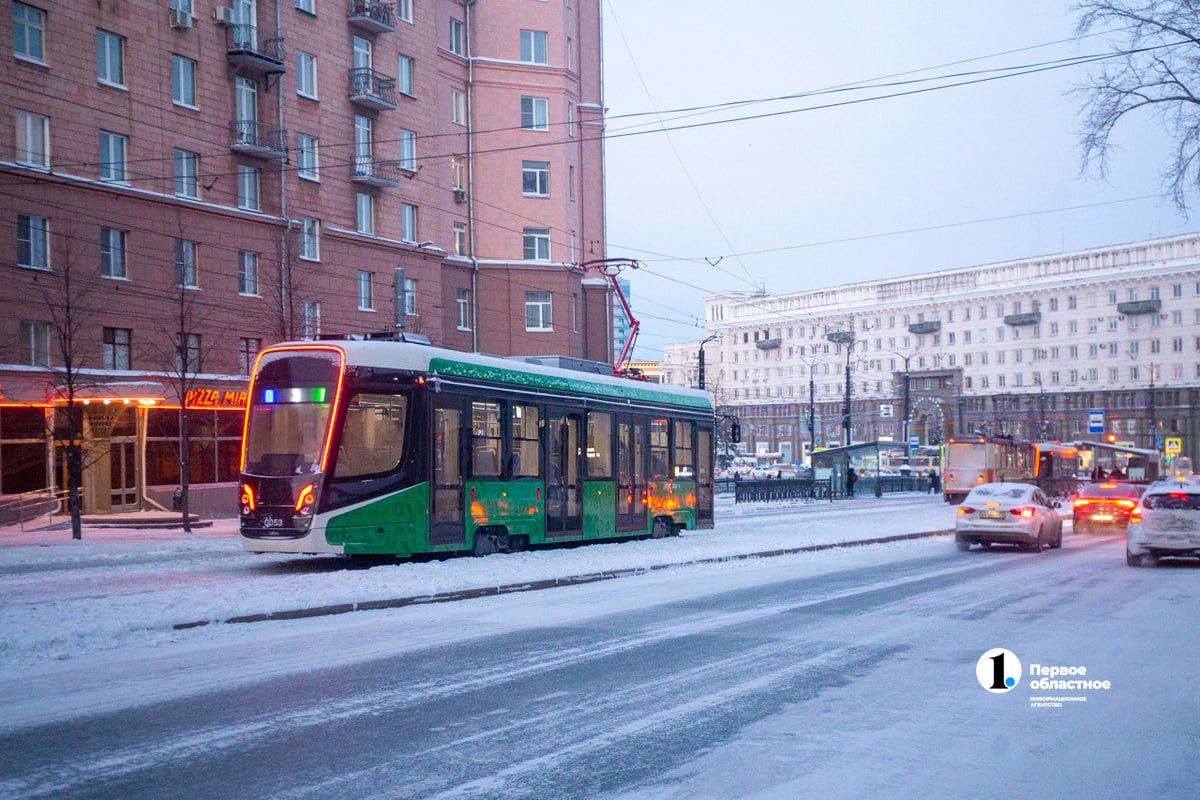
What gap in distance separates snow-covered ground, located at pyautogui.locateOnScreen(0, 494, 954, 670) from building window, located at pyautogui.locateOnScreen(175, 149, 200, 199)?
1103 centimetres

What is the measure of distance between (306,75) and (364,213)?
545 centimetres

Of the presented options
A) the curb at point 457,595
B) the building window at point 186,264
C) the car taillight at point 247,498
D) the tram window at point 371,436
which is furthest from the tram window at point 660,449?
the building window at point 186,264

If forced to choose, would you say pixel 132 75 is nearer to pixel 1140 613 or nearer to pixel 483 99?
pixel 483 99

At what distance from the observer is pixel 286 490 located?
17.2 metres

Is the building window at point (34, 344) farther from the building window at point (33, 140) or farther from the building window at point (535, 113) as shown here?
the building window at point (535, 113)

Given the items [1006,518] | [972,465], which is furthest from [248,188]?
[972,465]

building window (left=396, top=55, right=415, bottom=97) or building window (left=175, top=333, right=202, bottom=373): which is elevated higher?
building window (left=396, top=55, right=415, bottom=97)

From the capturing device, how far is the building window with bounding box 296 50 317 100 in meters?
39.8

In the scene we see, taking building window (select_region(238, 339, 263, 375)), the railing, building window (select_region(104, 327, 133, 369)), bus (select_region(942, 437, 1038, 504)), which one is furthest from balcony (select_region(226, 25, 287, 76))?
bus (select_region(942, 437, 1038, 504))

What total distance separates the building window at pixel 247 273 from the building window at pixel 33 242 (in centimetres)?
712

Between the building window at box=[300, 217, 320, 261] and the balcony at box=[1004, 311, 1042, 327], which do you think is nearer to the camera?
the building window at box=[300, 217, 320, 261]

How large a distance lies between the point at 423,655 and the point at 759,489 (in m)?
43.4

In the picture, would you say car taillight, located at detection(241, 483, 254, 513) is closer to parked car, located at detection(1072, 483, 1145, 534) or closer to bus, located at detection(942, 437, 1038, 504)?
parked car, located at detection(1072, 483, 1145, 534)

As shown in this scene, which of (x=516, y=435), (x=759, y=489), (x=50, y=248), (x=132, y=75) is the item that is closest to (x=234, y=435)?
(x=50, y=248)
